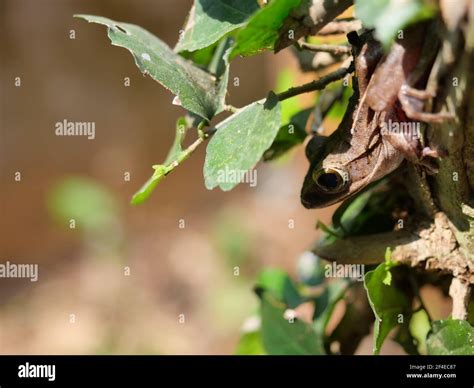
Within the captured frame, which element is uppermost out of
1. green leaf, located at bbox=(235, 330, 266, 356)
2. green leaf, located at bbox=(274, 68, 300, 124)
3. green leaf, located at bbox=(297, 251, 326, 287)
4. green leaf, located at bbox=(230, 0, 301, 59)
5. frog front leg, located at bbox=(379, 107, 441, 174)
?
green leaf, located at bbox=(274, 68, 300, 124)

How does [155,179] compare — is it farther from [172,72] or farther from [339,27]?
[339,27]

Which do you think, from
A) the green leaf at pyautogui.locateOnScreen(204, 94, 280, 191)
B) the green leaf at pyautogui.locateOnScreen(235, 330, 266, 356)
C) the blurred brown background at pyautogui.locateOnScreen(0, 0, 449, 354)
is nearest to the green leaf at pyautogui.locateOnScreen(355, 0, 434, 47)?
the green leaf at pyautogui.locateOnScreen(204, 94, 280, 191)

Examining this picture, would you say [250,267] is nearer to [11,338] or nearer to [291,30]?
[11,338]

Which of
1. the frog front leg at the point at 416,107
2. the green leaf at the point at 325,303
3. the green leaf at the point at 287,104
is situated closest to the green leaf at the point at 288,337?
the green leaf at the point at 325,303

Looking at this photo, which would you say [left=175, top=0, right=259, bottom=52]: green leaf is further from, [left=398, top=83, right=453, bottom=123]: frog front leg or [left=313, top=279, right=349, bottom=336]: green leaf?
[left=313, top=279, right=349, bottom=336]: green leaf

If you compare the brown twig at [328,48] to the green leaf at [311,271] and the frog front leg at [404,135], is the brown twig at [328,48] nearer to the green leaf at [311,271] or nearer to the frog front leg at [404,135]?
the frog front leg at [404,135]
